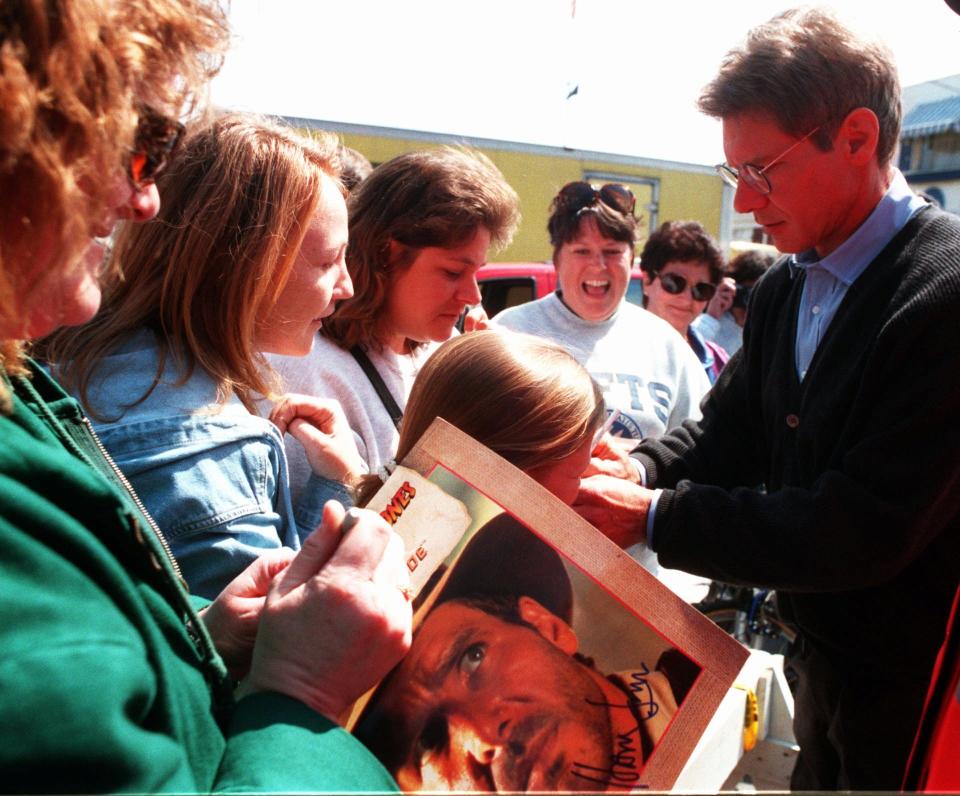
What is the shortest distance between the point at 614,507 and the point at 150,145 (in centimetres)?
118

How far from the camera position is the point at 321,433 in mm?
1807

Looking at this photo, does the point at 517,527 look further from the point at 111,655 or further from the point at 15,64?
the point at 15,64

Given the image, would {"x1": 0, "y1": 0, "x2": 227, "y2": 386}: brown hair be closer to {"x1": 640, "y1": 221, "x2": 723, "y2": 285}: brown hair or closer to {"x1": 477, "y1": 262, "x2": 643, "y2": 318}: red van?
{"x1": 640, "y1": 221, "x2": 723, "y2": 285}: brown hair

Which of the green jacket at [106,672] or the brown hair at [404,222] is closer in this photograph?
the green jacket at [106,672]

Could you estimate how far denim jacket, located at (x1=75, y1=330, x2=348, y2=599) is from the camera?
4.45 ft

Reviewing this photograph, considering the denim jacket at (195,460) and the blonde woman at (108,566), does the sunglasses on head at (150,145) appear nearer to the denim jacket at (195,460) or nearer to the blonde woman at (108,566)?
the blonde woman at (108,566)

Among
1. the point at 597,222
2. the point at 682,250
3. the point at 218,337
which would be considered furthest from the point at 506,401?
the point at 682,250

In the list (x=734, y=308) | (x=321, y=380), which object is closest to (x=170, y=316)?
(x=321, y=380)

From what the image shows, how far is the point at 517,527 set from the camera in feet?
3.27

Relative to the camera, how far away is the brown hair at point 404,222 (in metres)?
2.36

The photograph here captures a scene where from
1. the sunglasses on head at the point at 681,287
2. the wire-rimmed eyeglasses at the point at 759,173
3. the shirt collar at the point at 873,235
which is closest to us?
the shirt collar at the point at 873,235

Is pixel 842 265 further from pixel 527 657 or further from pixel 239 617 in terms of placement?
pixel 239 617

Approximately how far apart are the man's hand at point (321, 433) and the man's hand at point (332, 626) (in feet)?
2.77

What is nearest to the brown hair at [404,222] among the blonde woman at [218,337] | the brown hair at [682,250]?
the blonde woman at [218,337]
